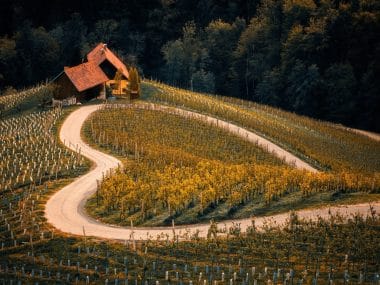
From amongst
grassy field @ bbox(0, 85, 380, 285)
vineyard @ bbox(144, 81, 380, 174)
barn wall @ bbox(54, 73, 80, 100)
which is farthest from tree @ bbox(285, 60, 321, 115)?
grassy field @ bbox(0, 85, 380, 285)

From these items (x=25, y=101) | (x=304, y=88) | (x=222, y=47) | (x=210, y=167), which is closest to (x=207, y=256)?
(x=210, y=167)

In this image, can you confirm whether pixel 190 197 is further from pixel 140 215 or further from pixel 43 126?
pixel 43 126

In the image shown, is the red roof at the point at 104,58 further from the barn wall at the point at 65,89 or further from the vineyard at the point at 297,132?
Answer: the barn wall at the point at 65,89

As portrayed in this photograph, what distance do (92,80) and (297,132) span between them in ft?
94.3

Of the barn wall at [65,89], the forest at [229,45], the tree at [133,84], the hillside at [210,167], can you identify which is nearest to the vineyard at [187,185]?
the hillside at [210,167]

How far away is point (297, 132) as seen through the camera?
8756cm

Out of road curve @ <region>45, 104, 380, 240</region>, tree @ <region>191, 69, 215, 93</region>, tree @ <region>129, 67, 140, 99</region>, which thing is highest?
tree @ <region>129, 67, 140, 99</region>

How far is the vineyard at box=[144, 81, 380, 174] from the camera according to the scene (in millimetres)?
76812

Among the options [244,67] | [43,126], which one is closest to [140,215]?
[43,126]

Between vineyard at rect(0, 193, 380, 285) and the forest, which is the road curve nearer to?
vineyard at rect(0, 193, 380, 285)

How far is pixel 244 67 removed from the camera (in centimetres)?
13125

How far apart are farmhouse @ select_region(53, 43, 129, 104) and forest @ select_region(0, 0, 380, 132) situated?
5231 mm

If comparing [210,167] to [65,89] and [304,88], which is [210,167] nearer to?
[65,89]

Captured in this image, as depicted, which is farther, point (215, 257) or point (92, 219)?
point (92, 219)
